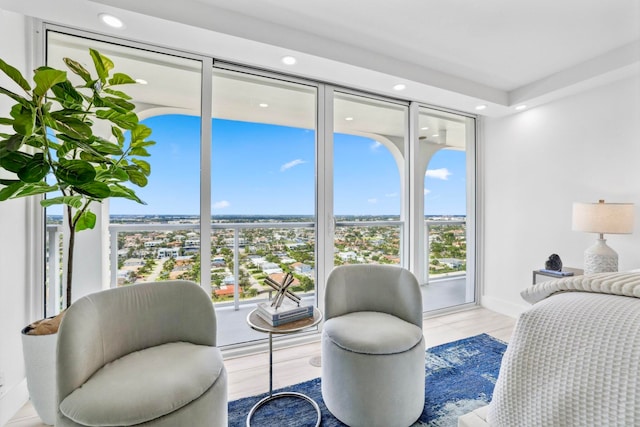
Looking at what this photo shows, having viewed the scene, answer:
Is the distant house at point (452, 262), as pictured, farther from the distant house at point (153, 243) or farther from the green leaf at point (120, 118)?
the green leaf at point (120, 118)

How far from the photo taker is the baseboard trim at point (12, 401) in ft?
5.40

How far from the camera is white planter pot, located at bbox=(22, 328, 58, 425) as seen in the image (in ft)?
5.12

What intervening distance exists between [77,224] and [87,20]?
49.1 inches

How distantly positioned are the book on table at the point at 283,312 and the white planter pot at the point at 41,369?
106cm

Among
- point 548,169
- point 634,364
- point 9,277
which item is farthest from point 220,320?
point 548,169

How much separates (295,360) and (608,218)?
8.80ft

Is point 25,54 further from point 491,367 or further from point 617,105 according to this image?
point 617,105

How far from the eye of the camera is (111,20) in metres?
1.84

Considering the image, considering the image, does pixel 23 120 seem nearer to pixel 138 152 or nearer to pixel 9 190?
pixel 9 190

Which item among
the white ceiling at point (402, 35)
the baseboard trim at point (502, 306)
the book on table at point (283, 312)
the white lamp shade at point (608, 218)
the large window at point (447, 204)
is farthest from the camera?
the large window at point (447, 204)

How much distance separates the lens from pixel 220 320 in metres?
3.04

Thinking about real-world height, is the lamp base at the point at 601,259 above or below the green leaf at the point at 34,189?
below

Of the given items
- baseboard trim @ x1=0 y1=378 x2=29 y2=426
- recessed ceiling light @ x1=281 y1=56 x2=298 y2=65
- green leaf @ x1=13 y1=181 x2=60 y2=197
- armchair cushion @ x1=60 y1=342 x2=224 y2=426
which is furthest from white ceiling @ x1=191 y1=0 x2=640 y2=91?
baseboard trim @ x1=0 y1=378 x2=29 y2=426

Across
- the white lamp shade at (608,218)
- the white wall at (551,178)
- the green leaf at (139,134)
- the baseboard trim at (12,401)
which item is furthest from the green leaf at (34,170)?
the white wall at (551,178)
